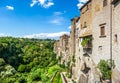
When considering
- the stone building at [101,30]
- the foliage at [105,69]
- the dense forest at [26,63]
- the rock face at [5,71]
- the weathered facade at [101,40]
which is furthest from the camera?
the dense forest at [26,63]

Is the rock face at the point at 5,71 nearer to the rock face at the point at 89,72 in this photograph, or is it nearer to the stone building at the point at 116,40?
the rock face at the point at 89,72

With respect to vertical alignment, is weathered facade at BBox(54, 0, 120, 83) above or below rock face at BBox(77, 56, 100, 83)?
above

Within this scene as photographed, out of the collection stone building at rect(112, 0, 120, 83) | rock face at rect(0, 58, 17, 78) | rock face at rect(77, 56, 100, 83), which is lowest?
rock face at rect(0, 58, 17, 78)

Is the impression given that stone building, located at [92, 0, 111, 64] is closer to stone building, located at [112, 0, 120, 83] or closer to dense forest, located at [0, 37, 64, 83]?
stone building, located at [112, 0, 120, 83]

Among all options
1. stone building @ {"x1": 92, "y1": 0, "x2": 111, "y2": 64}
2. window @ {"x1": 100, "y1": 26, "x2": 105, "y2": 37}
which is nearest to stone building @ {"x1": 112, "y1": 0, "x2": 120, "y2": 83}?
stone building @ {"x1": 92, "y1": 0, "x2": 111, "y2": 64}

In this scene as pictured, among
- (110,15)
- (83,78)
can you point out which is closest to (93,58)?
(83,78)

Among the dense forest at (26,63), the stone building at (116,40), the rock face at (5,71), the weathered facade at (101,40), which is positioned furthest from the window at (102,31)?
the rock face at (5,71)

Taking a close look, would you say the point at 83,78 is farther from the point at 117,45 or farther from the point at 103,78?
the point at 117,45

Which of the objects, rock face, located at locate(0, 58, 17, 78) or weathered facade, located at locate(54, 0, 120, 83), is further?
rock face, located at locate(0, 58, 17, 78)

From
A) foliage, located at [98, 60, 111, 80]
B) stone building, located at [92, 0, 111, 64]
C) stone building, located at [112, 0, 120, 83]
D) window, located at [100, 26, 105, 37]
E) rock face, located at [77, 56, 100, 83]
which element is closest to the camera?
stone building, located at [112, 0, 120, 83]

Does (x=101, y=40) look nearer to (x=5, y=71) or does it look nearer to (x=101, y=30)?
(x=101, y=30)

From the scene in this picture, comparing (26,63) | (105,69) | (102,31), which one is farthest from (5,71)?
(105,69)

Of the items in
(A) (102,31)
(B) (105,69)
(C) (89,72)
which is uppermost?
(A) (102,31)

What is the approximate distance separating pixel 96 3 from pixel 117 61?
10.2 m
